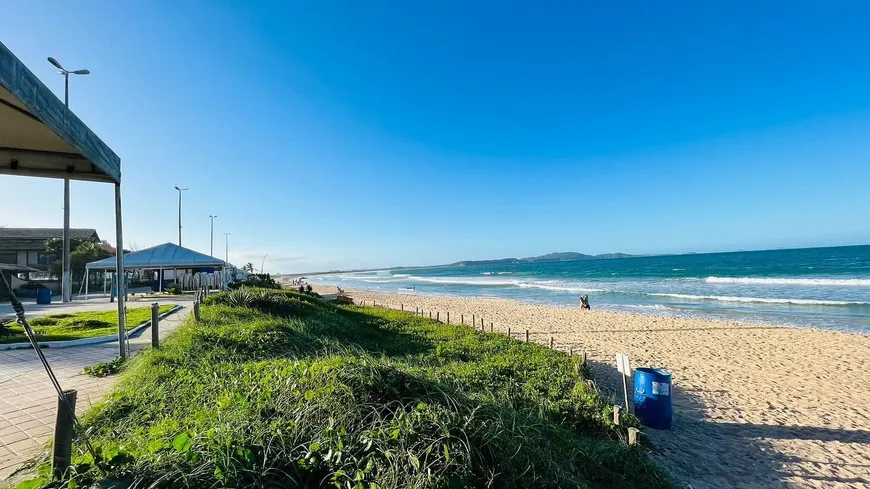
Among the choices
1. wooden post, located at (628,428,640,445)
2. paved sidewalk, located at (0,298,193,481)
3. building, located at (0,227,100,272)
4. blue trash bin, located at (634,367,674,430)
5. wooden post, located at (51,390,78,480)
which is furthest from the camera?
building, located at (0,227,100,272)

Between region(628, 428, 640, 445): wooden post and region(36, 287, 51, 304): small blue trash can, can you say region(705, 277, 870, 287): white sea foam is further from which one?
region(36, 287, 51, 304): small blue trash can

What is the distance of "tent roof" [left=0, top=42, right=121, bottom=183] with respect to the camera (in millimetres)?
2281

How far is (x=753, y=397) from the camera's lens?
7941 mm

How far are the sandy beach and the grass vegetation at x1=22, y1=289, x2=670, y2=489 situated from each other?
150 cm

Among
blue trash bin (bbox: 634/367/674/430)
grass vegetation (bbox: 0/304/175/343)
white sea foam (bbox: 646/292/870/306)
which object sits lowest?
white sea foam (bbox: 646/292/870/306)

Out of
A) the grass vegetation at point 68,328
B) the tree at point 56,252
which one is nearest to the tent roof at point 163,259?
the grass vegetation at point 68,328

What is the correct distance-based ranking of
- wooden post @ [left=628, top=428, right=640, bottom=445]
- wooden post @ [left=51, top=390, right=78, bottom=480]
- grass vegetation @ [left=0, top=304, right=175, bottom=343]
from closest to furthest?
wooden post @ [left=51, top=390, right=78, bottom=480]
wooden post @ [left=628, top=428, right=640, bottom=445]
grass vegetation @ [left=0, top=304, right=175, bottom=343]

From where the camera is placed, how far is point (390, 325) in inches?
537

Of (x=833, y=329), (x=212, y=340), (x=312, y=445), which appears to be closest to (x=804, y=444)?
(x=312, y=445)

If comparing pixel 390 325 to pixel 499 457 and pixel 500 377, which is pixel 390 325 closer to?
pixel 500 377

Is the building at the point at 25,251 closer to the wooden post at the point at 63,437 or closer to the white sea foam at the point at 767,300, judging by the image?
the wooden post at the point at 63,437

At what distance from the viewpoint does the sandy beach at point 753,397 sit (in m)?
Result: 5.04

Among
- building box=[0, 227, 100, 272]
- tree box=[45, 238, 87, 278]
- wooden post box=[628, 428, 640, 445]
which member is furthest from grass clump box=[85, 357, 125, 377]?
building box=[0, 227, 100, 272]

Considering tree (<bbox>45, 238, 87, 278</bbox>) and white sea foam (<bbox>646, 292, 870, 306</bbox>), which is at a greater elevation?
tree (<bbox>45, 238, 87, 278</bbox>)
